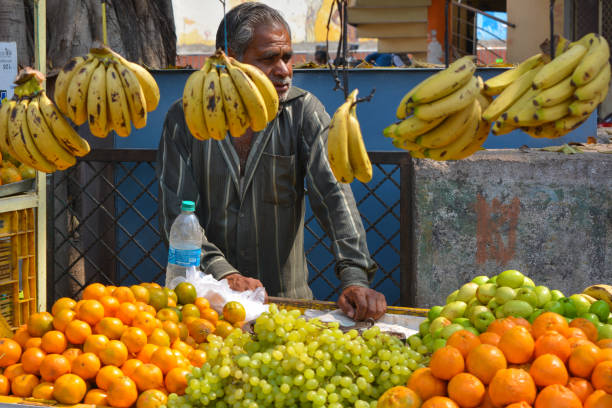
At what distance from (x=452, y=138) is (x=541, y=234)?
7.13ft

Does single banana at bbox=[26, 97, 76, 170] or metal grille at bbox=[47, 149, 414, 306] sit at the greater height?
single banana at bbox=[26, 97, 76, 170]

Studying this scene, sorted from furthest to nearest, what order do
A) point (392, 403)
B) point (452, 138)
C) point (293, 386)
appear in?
point (452, 138)
point (293, 386)
point (392, 403)

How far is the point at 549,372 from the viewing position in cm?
151

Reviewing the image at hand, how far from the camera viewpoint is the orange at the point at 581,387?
4.89 feet

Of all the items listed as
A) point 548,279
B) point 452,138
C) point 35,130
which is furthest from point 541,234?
point 35,130

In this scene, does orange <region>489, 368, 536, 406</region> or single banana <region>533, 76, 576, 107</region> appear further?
single banana <region>533, 76, 576, 107</region>

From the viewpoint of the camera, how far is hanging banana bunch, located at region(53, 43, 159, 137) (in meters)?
2.01

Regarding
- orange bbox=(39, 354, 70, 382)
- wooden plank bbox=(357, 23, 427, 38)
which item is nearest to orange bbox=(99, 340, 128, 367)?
orange bbox=(39, 354, 70, 382)

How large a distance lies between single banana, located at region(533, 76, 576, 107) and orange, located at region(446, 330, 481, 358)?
0.61 meters

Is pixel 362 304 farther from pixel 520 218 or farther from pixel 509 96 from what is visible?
pixel 520 218

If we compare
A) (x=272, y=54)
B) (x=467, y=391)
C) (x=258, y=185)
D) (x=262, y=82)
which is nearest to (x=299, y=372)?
(x=467, y=391)

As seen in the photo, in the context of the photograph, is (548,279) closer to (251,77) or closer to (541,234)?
(541,234)

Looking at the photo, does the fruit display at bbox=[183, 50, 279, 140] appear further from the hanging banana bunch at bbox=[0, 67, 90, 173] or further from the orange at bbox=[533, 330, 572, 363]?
the orange at bbox=[533, 330, 572, 363]

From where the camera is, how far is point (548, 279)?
379 cm
